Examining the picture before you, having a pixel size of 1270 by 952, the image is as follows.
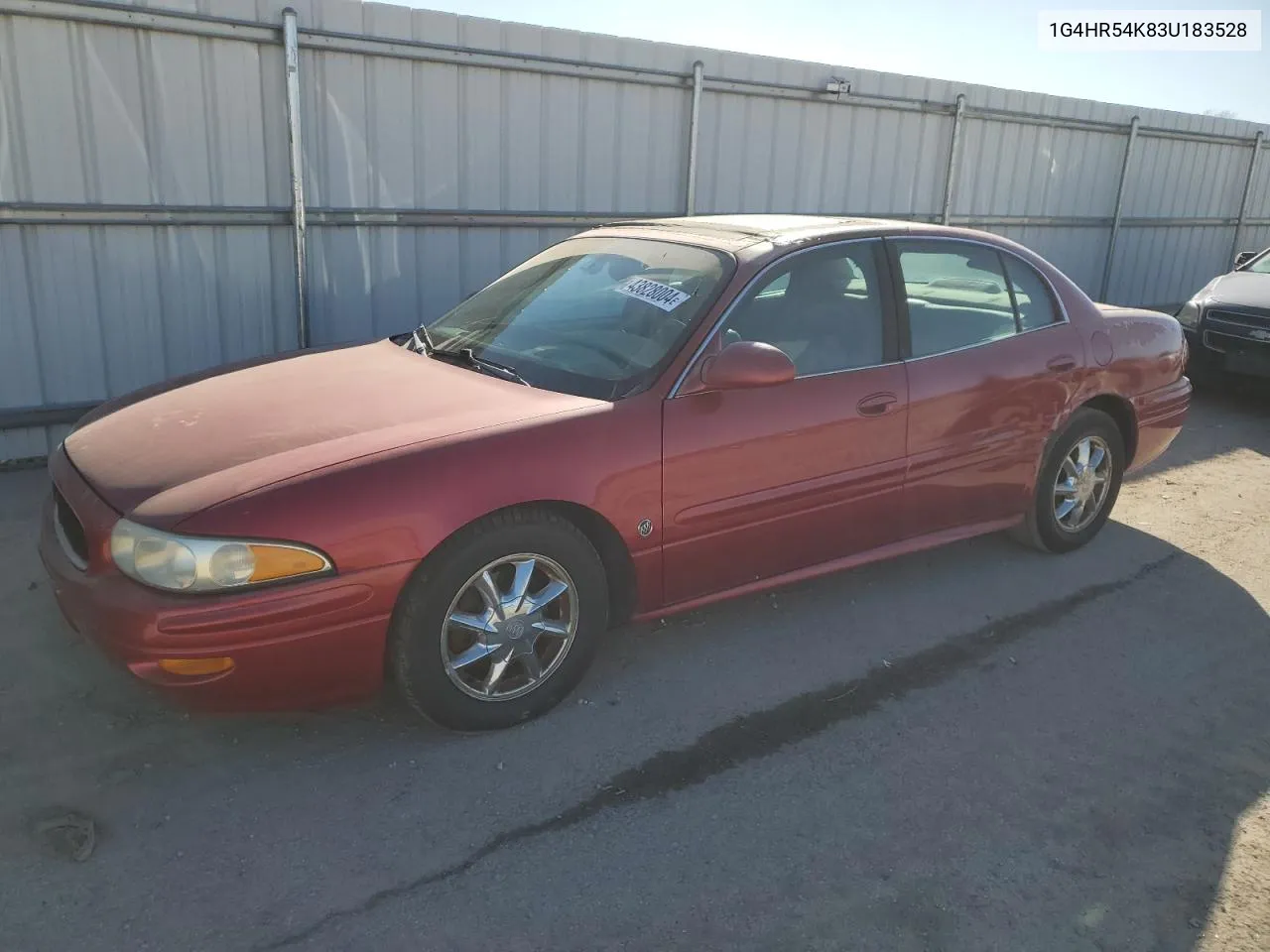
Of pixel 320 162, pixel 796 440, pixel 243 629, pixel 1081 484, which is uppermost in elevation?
pixel 320 162

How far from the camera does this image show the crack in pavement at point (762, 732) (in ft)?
8.84

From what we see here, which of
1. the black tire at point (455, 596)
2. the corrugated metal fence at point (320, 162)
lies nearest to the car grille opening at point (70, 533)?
the black tire at point (455, 596)

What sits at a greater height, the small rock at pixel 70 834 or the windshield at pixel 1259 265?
the windshield at pixel 1259 265

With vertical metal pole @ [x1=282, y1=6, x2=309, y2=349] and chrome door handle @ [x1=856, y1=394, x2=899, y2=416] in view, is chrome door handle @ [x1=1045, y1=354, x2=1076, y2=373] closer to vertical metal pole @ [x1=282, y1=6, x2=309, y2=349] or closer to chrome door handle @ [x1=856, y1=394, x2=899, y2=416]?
chrome door handle @ [x1=856, y1=394, x2=899, y2=416]

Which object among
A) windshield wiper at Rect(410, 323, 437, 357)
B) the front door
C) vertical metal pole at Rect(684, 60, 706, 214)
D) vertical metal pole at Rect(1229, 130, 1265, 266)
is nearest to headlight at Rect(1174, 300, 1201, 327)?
vertical metal pole at Rect(684, 60, 706, 214)

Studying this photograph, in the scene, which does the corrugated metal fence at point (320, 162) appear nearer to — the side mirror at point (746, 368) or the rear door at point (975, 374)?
the rear door at point (975, 374)

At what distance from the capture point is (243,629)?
277 centimetres

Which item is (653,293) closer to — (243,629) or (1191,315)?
(243,629)

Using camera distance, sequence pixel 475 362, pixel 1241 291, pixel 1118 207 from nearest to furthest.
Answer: pixel 475 362
pixel 1241 291
pixel 1118 207

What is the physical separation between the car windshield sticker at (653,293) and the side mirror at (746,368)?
1.17 feet

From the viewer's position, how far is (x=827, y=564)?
4.08m

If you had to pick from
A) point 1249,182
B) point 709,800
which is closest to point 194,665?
point 709,800

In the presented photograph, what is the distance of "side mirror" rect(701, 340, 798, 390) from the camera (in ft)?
11.5

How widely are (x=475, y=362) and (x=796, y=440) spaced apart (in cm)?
127
